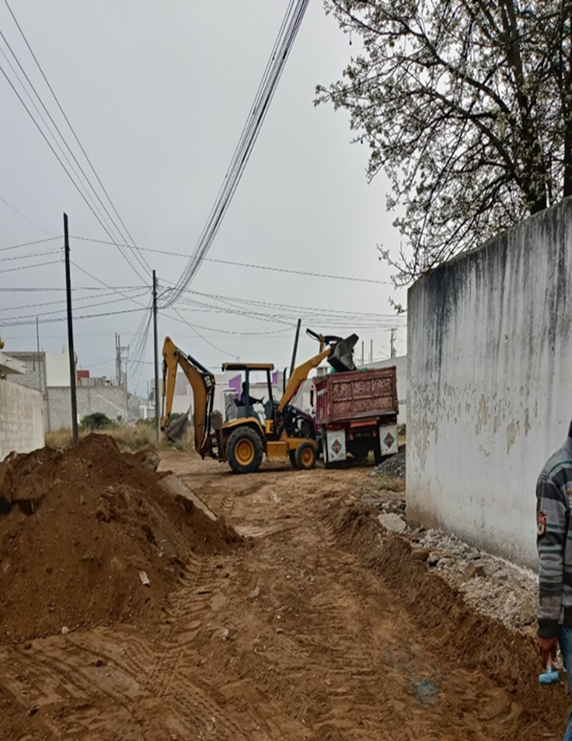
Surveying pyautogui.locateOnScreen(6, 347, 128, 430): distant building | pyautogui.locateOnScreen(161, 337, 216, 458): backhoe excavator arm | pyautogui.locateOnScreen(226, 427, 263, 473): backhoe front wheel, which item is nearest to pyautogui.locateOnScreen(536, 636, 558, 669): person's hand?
pyautogui.locateOnScreen(161, 337, 216, 458): backhoe excavator arm

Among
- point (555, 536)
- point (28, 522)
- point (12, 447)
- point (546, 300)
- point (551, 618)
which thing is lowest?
point (12, 447)

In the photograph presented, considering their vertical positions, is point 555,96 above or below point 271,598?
above

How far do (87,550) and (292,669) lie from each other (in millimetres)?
2404

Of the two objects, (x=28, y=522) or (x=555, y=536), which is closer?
(x=555, y=536)

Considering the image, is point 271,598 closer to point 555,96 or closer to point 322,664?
point 322,664

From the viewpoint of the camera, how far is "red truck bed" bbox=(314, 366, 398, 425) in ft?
44.1

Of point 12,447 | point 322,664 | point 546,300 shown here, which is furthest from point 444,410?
point 12,447

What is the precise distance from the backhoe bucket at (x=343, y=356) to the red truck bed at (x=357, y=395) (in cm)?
75

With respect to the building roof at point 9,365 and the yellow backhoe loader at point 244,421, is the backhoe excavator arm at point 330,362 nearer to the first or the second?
the yellow backhoe loader at point 244,421

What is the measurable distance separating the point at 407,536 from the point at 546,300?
10.6 feet

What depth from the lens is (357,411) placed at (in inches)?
539

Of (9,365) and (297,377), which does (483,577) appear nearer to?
(297,377)

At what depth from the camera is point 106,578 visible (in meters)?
4.80

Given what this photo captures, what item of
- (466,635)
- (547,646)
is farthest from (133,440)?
(547,646)
